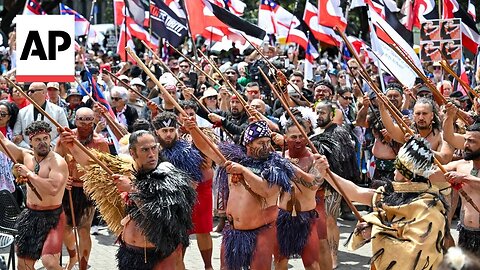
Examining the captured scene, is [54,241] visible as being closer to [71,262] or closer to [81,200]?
[71,262]

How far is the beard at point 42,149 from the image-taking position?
29.7 feet

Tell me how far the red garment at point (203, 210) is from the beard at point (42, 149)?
1854 millimetres

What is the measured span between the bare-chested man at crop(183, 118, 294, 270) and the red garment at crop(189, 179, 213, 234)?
2004 mm

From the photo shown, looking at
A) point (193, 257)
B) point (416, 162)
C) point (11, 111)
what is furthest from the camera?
point (11, 111)

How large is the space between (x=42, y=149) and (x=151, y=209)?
2.21m

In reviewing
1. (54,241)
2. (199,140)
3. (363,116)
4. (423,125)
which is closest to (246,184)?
(199,140)

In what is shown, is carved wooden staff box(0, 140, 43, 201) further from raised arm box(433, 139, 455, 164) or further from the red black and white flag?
the red black and white flag

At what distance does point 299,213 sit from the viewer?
9.19 metres

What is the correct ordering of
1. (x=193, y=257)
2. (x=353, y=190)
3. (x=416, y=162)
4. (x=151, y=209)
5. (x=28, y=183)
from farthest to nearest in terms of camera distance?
(x=193, y=257) → (x=28, y=183) → (x=151, y=209) → (x=353, y=190) → (x=416, y=162)

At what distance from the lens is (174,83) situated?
14.2m

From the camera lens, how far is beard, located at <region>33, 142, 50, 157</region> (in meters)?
9.05

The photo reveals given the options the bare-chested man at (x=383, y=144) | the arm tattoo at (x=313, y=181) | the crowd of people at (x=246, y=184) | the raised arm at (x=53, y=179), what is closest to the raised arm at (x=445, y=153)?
the crowd of people at (x=246, y=184)

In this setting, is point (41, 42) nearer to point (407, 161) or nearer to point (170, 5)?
point (407, 161)

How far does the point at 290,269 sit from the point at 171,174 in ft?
12.3
